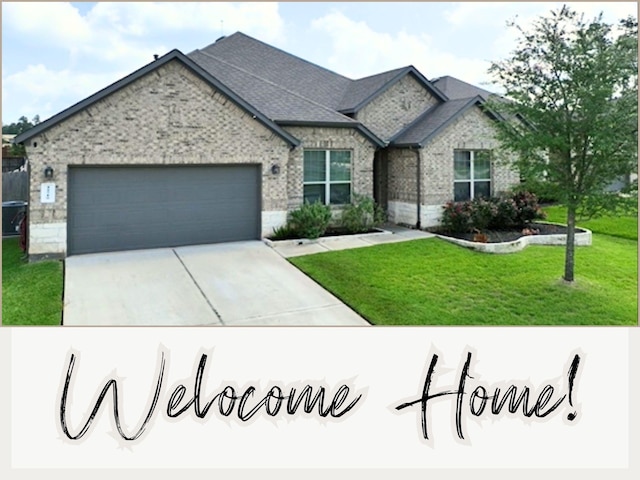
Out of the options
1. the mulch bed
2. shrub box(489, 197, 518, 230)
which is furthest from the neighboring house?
shrub box(489, 197, 518, 230)

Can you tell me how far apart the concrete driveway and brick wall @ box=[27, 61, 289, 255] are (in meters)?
1.34

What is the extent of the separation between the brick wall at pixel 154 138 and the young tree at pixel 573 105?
5573mm

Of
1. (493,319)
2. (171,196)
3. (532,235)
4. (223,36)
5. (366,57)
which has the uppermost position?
(223,36)

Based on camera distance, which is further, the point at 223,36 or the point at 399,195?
the point at 223,36

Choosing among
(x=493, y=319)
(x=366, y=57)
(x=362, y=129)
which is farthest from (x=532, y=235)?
(x=366, y=57)

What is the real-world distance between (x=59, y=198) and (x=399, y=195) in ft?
30.7

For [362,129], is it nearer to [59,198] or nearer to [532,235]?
[532,235]

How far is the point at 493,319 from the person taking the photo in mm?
8055

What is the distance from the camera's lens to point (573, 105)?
930 cm

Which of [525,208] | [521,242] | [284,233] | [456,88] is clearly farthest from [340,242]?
[456,88]

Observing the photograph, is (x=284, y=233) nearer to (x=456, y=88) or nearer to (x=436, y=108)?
(x=436, y=108)

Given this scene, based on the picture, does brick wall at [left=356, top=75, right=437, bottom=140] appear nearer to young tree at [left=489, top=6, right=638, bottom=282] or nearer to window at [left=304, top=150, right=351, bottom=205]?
window at [left=304, top=150, right=351, bottom=205]

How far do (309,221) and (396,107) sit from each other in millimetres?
6213

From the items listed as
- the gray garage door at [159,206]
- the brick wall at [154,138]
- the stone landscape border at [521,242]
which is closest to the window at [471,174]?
the stone landscape border at [521,242]
